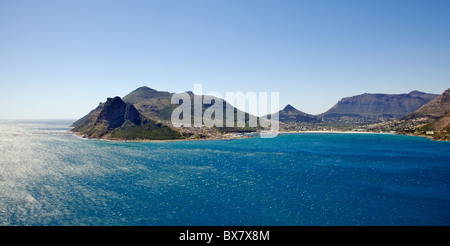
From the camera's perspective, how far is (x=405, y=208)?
52781mm

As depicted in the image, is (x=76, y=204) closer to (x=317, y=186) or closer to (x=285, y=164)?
(x=317, y=186)

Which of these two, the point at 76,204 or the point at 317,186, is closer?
the point at 76,204

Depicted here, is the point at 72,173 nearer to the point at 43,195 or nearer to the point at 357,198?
the point at 43,195

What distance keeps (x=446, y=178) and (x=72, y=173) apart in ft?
475

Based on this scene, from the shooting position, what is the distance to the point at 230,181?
7725 cm
